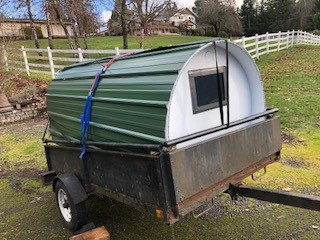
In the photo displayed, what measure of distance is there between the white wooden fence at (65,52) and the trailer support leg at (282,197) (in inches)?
540

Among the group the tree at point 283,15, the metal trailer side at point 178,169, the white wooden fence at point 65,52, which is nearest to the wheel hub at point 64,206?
the metal trailer side at point 178,169

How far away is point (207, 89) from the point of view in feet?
11.1

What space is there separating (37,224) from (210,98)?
9.51ft

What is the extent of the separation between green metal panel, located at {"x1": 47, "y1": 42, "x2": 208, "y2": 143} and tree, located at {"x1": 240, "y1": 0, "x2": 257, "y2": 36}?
71.4 meters

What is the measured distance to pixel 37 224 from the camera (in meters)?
4.34

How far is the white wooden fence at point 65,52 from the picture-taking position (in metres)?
16.4

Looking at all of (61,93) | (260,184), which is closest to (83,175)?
(61,93)

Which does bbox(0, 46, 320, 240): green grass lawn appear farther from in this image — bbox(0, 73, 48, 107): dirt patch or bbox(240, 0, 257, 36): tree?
bbox(240, 0, 257, 36): tree

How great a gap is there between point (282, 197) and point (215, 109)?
1130mm

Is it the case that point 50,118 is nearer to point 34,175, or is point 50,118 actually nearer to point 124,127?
point 34,175

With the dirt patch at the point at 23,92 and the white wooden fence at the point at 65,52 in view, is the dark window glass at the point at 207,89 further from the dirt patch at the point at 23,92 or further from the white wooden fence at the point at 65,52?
the white wooden fence at the point at 65,52

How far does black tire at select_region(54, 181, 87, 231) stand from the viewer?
378cm

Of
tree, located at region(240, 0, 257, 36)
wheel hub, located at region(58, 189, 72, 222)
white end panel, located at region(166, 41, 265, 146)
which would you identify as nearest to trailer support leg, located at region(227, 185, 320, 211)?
white end panel, located at region(166, 41, 265, 146)

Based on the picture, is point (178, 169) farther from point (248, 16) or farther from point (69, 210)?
point (248, 16)
